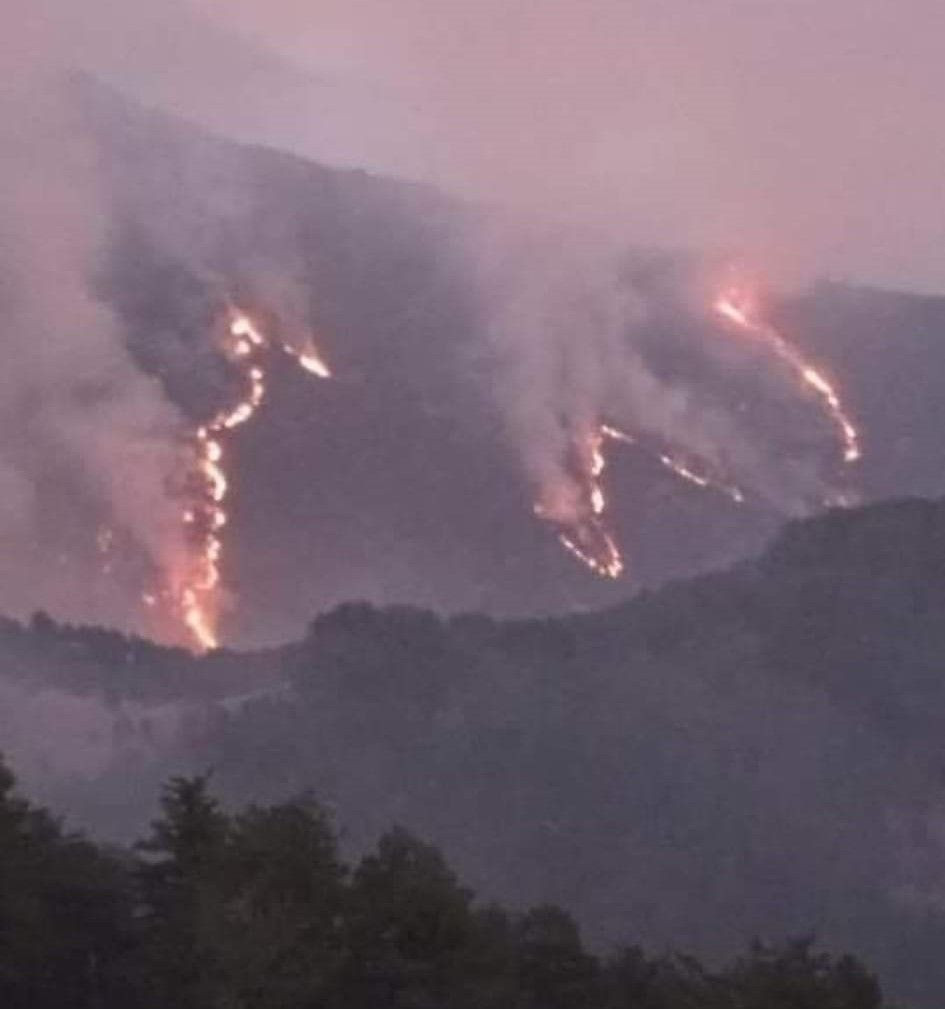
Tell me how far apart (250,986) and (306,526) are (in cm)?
10620

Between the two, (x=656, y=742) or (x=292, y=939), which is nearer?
(x=292, y=939)

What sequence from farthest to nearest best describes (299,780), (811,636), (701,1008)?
1. (811,636)
2. (299,780)
3. (701,1008)

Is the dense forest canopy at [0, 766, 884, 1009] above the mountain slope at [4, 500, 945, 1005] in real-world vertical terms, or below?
below

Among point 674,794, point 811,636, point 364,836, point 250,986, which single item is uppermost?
point 811,636

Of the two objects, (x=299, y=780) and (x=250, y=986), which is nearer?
(x=250, y=986)

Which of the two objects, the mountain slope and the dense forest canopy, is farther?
the mountain slope

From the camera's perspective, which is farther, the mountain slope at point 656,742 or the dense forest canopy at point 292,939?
the mountain slope at point 656,742

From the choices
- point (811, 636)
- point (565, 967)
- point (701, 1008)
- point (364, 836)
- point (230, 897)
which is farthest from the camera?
point (811, 636)

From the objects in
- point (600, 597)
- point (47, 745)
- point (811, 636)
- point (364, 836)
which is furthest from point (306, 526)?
point (364, 836)

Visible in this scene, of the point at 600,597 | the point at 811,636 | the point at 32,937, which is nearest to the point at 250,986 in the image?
the point at 32,937

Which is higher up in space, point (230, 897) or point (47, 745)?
point (47, 745)

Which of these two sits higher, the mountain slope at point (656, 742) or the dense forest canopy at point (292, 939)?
the mountain slope at point (656, 742)

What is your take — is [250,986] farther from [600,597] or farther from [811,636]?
[600,597]

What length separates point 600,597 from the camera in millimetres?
131500
